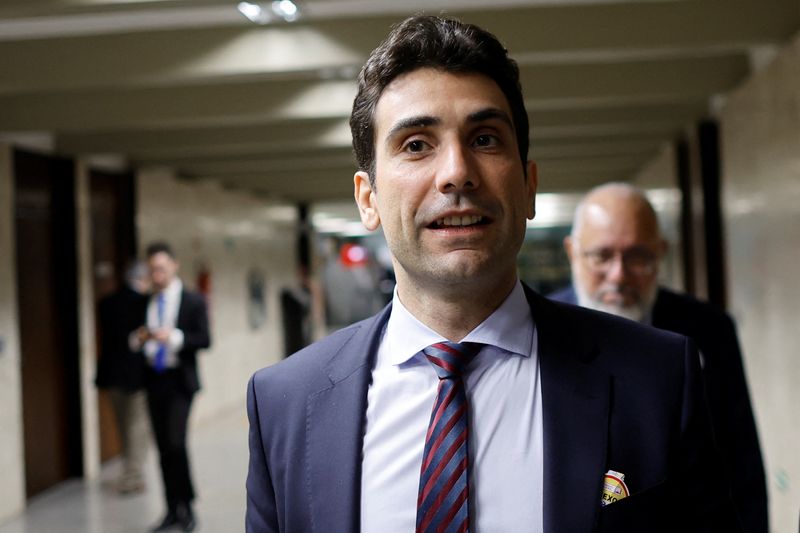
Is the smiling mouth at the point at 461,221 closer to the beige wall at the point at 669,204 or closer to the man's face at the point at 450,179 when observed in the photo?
the man's face at the point at 450,179

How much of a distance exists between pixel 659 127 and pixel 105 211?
5469mm

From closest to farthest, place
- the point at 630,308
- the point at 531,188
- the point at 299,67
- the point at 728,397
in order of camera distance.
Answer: the point at 531,188
the point at 728,397
the point at 630,308
the point at 299,67

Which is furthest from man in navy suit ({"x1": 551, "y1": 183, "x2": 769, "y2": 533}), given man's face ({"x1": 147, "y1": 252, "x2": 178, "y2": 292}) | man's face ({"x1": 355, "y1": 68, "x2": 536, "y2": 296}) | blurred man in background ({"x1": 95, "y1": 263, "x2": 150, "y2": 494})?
blurred man in background ({"x1": 95, "y1": 263, "x2": 150, "y2": 494})

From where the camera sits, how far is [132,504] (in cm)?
680

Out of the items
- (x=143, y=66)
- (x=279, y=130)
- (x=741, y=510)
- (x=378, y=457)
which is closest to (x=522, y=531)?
(x=378, y=457)

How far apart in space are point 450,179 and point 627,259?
1394mm

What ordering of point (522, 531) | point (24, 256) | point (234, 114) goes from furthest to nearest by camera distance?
point (24, 256) → point (234, 114) → point (522, 531)

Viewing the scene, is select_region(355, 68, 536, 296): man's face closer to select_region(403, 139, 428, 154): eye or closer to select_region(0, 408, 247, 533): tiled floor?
select_region(403, 139, 428, 154): eye

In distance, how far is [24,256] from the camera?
23.2ft

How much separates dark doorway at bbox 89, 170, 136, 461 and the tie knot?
743cm

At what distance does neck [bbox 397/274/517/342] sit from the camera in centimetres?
137

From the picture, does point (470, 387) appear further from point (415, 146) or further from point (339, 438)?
point (415, 146)

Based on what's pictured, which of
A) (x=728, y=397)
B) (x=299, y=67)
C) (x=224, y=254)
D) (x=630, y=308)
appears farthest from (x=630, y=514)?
(x=224, y=254)

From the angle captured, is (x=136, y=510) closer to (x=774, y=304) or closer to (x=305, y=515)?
(x=774, y=304)
